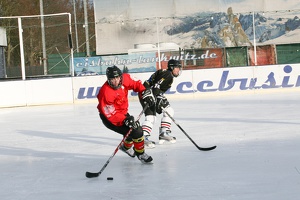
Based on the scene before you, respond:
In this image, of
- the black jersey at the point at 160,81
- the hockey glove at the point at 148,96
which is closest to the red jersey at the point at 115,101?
the hockey glove at the point at 148,96

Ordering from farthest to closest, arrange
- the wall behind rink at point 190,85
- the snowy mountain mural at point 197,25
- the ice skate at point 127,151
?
1. the snowy mountain mural at point 197,25
2. the wall behind rink at point 190,85
3. the ice skate at point 127,151

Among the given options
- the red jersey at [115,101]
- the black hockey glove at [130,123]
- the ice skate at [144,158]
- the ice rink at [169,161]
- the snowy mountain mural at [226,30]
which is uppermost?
the snowy mountain mural at [226,30]

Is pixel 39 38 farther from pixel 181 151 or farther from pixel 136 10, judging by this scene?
pixel 181 151

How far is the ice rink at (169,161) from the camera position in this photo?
4066mm

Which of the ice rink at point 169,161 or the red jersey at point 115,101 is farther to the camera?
the red jersey at point 115,101

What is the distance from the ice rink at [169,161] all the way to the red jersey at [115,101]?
43 centimetres

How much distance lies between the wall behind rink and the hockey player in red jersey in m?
8.34

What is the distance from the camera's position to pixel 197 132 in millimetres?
7227

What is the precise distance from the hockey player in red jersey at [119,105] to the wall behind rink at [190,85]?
8.34 m

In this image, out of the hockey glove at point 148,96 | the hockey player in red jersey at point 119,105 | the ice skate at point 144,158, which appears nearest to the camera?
the hockey player in red jersey at point 119,105

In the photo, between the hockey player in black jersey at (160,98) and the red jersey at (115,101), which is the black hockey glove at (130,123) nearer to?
the red jersey at (115,101)

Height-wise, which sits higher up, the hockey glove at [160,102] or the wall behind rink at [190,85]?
the hockey glove at [160,102]

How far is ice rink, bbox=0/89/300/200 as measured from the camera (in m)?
4.07

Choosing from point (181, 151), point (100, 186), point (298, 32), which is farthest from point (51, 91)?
point (298, 32)
